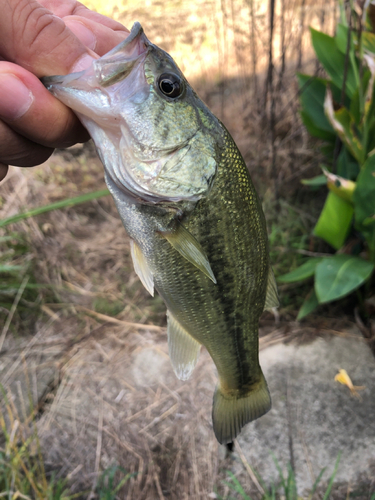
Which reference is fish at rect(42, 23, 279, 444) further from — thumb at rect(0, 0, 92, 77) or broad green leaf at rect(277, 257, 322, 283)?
broad green leaf at rect(277, 257, 322, 283)

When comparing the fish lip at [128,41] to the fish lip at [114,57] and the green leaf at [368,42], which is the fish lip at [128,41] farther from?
the green leaf at [368,42]

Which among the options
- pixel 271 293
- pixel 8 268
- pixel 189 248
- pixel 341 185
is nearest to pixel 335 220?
pixel 341 185

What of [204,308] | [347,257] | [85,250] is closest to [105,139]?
[204,308]

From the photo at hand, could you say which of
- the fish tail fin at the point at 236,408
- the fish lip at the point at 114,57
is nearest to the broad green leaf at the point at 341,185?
the fish tail fin at the point at 236,408

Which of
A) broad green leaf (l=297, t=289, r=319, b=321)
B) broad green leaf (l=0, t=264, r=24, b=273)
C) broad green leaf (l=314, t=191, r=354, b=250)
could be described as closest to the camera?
broad green leaf (l=314, t=191, r=354, b=250)

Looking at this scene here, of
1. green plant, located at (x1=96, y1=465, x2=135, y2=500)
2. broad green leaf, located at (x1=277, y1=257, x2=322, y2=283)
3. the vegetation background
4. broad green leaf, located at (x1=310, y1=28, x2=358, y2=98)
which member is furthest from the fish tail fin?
broad green leaf, located at (x1=310, y1=28, x2=358, y2=98)

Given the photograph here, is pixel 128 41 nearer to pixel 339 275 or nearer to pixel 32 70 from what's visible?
pixel 32 70

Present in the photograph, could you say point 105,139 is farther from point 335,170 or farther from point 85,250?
point 85,250
